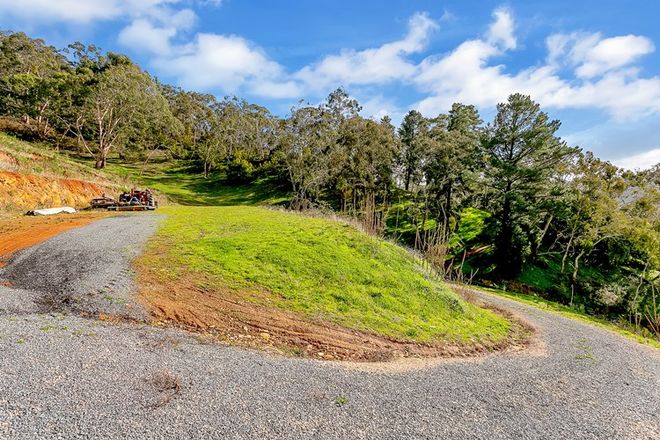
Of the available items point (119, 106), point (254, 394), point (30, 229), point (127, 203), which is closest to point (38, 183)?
point (127, 203)

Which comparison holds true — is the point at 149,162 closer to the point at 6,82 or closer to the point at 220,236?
the point at 6,82

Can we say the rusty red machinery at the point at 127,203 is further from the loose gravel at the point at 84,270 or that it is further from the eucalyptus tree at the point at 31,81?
the eucalyptus tree at the point at 31,81

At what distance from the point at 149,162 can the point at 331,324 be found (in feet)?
177

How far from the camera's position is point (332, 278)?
31.9 ft

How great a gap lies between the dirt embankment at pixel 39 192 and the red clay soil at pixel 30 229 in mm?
2070


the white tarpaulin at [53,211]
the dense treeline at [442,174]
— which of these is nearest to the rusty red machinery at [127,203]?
the white tarpaulin at [53,211]

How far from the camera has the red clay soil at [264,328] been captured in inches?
268

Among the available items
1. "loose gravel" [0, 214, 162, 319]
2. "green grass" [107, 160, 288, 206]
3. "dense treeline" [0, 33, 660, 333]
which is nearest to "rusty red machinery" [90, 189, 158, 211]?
"loose gravel" [0, 214, 162, 319]

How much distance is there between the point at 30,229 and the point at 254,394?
42.1ft

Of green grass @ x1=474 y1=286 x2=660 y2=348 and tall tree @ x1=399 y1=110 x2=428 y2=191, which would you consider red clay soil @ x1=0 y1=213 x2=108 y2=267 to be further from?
tall tree @ x1=399 y1=110 x2=428 y2=191

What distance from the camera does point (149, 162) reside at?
53.5 meters

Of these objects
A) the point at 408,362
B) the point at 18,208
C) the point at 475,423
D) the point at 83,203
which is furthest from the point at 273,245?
the point at 83,203

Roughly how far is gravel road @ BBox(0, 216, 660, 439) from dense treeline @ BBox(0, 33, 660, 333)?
21.0 ft

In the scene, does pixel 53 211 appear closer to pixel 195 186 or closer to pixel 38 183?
pixel 38 183
